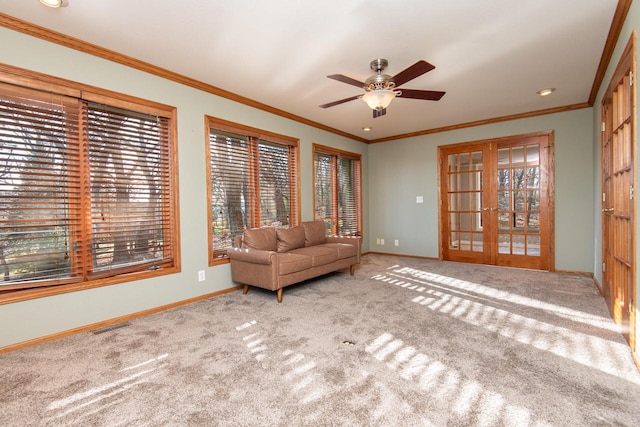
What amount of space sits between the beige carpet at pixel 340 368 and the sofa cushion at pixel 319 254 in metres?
0.69

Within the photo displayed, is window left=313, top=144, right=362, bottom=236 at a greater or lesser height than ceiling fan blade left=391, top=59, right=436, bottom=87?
lesser

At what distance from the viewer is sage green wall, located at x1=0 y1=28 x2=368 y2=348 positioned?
7.90 ft

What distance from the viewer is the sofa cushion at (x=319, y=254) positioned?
3905 millimetres

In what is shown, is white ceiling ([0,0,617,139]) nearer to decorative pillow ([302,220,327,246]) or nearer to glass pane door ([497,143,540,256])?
glass pane door ([497,143,540,256])

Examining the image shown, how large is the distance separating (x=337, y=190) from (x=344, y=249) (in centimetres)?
181

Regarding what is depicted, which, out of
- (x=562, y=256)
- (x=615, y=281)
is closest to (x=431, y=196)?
(x=562, y=256)

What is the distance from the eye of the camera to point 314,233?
185 inches

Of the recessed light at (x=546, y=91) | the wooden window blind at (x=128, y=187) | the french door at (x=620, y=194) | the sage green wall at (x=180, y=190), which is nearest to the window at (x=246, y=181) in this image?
the sage green wall at (x=180, y=190)

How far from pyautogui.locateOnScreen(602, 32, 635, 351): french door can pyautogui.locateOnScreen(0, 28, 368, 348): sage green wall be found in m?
3.75

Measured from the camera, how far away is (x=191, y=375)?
195 centimetres

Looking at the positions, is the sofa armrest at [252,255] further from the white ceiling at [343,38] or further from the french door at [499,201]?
the french door at [499,201]

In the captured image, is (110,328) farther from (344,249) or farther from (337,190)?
(337,190)

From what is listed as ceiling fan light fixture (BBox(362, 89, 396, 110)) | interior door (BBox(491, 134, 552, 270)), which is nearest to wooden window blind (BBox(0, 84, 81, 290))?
ceiling fan light fixture (BBox(362, 89, 396, 110))

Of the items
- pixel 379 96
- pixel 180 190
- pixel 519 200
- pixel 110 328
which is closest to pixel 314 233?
pixel 180 190
